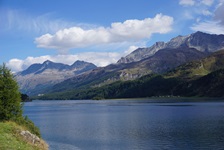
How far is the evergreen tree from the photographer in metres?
57.2

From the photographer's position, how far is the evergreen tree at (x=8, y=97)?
5719 centimetres

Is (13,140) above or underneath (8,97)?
underneath

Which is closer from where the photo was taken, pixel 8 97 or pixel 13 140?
pixel 13 140

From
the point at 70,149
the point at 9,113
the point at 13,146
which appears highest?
the point at 9,113

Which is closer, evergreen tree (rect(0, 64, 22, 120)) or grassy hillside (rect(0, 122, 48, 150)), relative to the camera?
grassy hillside (rect(0, 122, 48, 150))

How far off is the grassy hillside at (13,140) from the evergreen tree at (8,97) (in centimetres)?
344

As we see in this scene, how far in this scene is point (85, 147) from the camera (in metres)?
67.4

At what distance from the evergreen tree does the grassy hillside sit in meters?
3.44

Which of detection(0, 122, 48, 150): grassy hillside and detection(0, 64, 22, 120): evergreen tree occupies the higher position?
detection(0, 64, 22, 120): evergreen tree

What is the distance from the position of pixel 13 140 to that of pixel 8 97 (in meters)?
15.6

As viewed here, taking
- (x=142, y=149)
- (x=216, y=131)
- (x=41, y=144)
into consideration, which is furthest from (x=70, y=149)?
(x=216, y=131)

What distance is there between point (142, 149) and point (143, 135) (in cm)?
1877

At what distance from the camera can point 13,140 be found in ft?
146

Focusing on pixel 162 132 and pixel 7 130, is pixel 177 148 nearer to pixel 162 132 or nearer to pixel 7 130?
pixel 162 132
